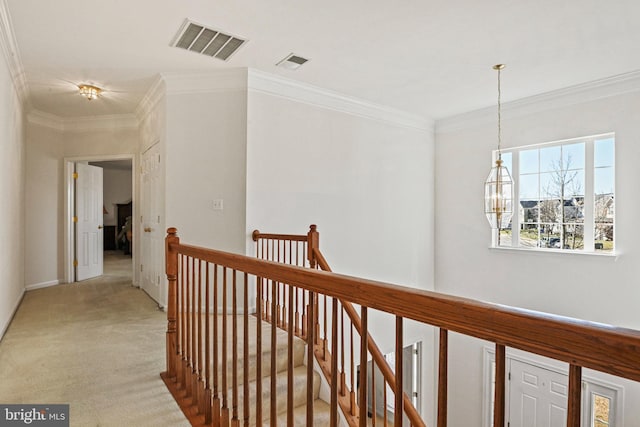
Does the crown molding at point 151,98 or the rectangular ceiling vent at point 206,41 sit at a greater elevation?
the rectangular ceiling vent at point 206,41

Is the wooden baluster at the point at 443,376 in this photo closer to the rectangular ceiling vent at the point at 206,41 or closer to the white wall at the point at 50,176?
the rectangular ceiling vent at the point at 206,41

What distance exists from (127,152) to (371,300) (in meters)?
5.22

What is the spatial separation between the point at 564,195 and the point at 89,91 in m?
5.56

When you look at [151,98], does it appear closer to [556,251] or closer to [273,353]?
[273,353]

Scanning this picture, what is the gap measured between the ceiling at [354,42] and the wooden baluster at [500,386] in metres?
2.43

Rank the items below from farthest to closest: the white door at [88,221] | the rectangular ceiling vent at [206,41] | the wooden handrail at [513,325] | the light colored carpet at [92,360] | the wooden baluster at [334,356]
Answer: the white door at [88,221] < the rectangular ceiling vent at [206,41] < the light colored carpet at [92,360] < the wooden baluster at [334,356] < the wooden handrail at [513,325]

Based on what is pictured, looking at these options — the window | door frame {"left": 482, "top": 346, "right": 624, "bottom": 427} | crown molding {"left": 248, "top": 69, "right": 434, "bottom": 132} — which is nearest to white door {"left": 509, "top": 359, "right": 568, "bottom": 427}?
door frame {"left": 482, "top": 346, "right": 624, "bottom": 427}

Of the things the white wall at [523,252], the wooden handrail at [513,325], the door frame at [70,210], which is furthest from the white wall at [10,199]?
the white wall at [523,252]

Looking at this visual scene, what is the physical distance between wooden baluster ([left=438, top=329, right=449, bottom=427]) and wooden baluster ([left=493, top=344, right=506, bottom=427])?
101mm

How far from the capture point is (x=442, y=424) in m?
0.82

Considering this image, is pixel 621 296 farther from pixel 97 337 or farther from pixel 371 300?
pixel 97 337

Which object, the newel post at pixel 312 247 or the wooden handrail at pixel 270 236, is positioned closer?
the newel post at pixel 312 247

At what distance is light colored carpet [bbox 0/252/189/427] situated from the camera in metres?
2.04
